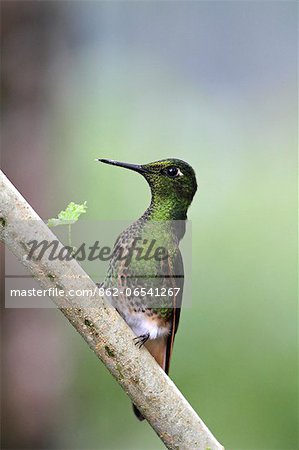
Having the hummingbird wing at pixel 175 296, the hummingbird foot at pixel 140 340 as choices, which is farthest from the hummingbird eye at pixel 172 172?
the hummingbird foot at pixel 140 340

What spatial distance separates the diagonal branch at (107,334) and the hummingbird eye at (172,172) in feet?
1.08

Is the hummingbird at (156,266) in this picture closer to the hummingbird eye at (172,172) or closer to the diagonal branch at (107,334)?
the hummingbird eye at (172,172)

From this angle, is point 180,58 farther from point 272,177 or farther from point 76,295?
point 76,295

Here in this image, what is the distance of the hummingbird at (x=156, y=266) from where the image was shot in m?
1.11

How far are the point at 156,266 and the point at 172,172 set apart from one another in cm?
17

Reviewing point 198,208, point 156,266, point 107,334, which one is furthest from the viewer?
point 198,208

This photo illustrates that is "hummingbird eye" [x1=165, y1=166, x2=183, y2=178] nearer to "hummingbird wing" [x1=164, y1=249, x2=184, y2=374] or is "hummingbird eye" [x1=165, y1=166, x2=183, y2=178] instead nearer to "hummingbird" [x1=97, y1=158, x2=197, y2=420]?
"hummingbird" [x1=97, y1=158, x2=197, y2=420]

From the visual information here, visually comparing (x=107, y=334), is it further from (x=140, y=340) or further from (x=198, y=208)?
(x=198, y=208)

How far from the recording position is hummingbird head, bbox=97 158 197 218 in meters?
1.15

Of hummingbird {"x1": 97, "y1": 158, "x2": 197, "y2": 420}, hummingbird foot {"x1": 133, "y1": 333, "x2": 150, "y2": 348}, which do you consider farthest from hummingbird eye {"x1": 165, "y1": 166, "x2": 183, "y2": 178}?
hummingbird foot {"x1": 133, "y1": 333, "x2": 150, "y2": 348}

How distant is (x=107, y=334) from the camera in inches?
35.0

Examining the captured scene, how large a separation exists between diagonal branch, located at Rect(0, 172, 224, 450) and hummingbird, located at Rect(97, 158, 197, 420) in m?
0.17

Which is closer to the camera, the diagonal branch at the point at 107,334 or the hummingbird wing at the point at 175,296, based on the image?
the diagonal branch at the point at 107,334
